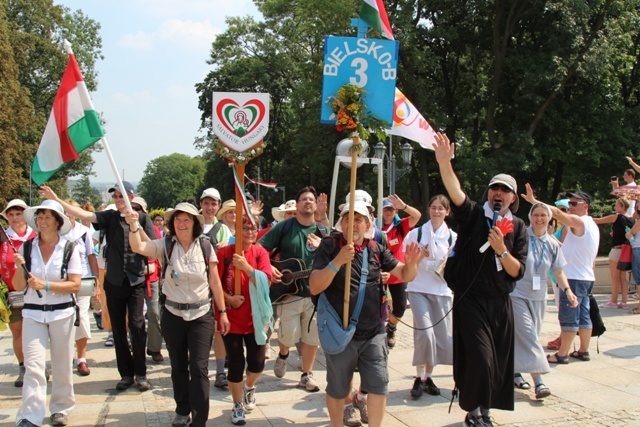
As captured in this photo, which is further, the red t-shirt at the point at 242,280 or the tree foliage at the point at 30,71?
the tree foliage at the point at 30,71

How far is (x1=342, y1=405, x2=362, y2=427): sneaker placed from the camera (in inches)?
202

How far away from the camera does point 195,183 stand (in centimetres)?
12169

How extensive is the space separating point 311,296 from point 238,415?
1.28 metres

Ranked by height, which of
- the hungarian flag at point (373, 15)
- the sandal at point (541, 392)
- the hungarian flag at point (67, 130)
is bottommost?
the sandal at point (541, 392)

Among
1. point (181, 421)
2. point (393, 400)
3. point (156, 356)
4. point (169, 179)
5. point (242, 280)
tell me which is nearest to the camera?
point (181, 421)

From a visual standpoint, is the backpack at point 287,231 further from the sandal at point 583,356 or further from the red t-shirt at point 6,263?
the sandal at point 583,356

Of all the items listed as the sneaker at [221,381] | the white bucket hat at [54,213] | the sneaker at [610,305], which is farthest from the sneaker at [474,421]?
the sneaker at [610,305]

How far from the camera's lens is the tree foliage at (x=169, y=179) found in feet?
390

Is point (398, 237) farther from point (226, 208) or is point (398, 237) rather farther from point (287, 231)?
point (226, 208)

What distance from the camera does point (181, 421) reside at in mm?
5129

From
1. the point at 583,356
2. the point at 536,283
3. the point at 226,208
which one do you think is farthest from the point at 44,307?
the point at 583,356

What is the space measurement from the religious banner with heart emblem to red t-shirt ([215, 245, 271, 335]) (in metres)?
0.30

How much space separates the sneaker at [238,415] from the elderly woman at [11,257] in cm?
265

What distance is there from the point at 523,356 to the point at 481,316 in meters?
1.21
